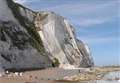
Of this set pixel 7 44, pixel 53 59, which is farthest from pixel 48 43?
pixel 7 44

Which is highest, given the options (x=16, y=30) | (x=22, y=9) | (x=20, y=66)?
(x=22, y=9)

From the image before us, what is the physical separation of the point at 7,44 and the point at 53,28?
810 inches

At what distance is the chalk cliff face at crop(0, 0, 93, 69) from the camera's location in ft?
114

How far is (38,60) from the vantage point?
135 ft

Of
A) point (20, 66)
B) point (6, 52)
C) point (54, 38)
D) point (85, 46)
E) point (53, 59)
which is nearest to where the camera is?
point (6, 52)

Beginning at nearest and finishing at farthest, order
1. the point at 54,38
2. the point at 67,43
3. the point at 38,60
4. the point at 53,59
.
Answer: the point at 38,60 < the point at 53,59 < the point at 54,38 < the point at 67,43

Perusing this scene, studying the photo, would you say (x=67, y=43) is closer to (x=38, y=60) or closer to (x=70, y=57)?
(x=70, y=57)

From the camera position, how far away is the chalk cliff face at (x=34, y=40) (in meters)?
34.7

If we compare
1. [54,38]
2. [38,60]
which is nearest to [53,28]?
[54,38]

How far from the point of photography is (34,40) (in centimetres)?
4400

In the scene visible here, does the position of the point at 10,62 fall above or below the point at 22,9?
below

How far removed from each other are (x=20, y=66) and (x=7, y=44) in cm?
255

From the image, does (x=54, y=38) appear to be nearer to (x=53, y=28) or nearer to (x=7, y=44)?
(x=53, y=28)

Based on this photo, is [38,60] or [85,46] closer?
[38,60]
